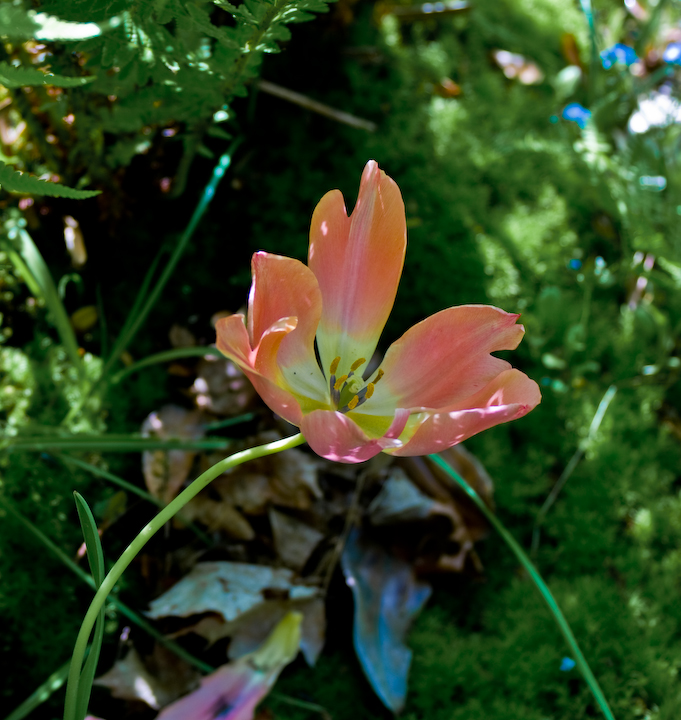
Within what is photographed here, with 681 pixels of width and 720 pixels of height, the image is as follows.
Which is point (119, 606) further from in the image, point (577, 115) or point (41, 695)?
point (577, 115)

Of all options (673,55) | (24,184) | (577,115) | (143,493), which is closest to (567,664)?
(143,493)

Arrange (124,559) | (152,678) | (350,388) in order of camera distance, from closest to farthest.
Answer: (124,559) < (350,388) < (152,678)

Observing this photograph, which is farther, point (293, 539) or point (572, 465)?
point (572, 465)

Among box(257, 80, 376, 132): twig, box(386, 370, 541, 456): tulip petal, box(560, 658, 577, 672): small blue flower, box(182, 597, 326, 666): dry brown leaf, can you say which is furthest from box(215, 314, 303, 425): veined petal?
box(257, 80, 376, 132): twig

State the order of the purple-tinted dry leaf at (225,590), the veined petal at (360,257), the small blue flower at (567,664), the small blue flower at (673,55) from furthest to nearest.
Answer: the small blue flower at (673,55) → the small blue flower at (567,664) → the purple-tinted dry leaf at (225,590) → the veined petal at (360,257)

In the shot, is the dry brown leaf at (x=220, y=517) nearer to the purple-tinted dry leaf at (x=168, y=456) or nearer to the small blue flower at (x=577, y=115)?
the purple-tinted dry leaf at (x=168, y=456)

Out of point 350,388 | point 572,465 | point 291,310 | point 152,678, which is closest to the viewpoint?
point 291,310

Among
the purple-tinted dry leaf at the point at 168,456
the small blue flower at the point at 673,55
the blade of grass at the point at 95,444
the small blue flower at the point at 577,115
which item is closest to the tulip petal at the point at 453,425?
the blade of grass at the point at 95,444

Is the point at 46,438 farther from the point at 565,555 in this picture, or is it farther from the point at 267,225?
the point at 565,555
